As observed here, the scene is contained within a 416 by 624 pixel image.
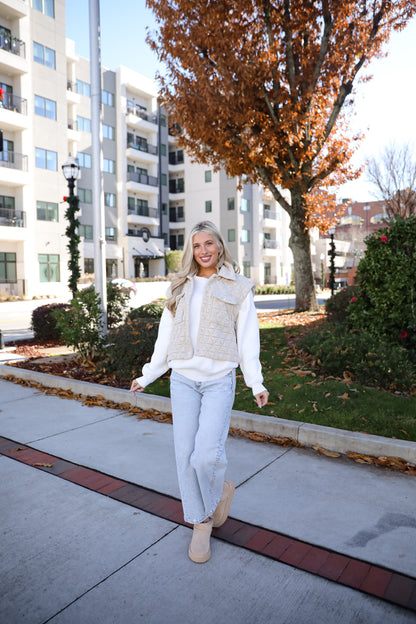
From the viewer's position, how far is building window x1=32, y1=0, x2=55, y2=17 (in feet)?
116

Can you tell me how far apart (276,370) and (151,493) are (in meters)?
3.70

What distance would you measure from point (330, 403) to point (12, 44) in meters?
38.5

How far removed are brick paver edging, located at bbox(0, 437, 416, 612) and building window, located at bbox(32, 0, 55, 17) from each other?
4166cm

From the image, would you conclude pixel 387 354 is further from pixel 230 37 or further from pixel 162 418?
pixel 230 37

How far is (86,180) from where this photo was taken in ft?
135

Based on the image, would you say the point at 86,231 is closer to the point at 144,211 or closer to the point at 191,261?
the point at 144,211

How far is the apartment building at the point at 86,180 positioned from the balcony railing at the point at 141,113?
0.40 feet

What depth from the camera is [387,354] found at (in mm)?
5980

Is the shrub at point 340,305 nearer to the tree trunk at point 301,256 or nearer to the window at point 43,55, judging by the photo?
the tree trunk at point 301,256

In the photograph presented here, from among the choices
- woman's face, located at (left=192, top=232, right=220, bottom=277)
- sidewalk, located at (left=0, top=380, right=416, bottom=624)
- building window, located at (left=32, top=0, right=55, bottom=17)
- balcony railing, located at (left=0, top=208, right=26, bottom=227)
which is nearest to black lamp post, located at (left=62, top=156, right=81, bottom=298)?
sidewalk, located at (left=0, top=380, right=416, bottom=624)

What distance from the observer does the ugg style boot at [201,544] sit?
2.72 m

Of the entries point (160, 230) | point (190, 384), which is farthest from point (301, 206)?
point (160, 230)

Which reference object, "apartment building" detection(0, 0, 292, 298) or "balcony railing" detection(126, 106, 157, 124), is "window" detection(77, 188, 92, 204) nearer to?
"apartment building" detection(0, 0, 292, 298)

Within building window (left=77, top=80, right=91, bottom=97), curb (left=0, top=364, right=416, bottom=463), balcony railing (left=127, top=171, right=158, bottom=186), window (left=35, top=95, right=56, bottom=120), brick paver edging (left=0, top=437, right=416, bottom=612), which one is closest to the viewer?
brick paver edging (left=0, top=437, right=416, bottom=612)
